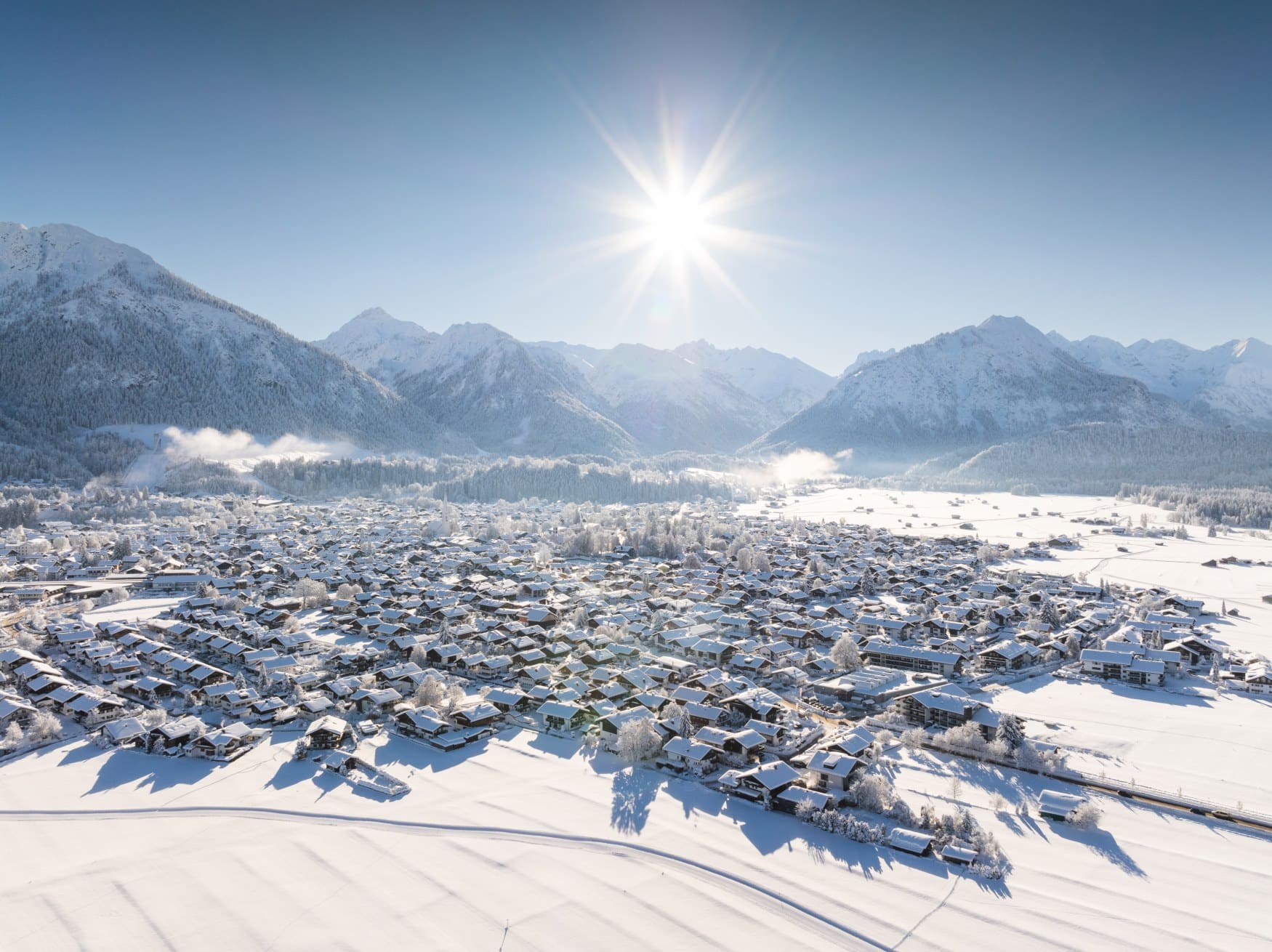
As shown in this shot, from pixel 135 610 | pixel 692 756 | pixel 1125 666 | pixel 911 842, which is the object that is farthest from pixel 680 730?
pixel 135 610

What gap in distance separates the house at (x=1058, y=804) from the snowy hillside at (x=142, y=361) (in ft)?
511

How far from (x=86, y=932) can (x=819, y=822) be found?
19.0 metres

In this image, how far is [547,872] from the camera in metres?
18.6

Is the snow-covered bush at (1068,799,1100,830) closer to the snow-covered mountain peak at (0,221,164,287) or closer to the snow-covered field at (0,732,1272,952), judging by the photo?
the snow-covered field at (0,732,1272,952)

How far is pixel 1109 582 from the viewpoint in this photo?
56969 millimetres

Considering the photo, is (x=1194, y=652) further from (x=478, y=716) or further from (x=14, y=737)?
(x=14, y=737)

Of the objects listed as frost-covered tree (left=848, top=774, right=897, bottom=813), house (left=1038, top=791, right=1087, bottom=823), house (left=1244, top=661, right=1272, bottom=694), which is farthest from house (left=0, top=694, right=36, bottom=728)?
house (left=1244, top=661, right=1272, bottom=694)

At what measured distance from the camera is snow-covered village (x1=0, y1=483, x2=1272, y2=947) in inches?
718

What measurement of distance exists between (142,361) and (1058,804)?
18477cm

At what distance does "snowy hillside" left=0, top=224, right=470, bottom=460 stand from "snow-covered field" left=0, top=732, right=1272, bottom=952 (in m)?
137

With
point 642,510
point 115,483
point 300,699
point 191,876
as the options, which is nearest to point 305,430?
point 115,483

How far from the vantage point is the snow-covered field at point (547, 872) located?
1625cm

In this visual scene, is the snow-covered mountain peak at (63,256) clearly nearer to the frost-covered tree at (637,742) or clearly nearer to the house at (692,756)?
the frost-covered tree at (637,742)

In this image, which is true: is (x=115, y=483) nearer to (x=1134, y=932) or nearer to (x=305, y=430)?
(x=305, y=430)
